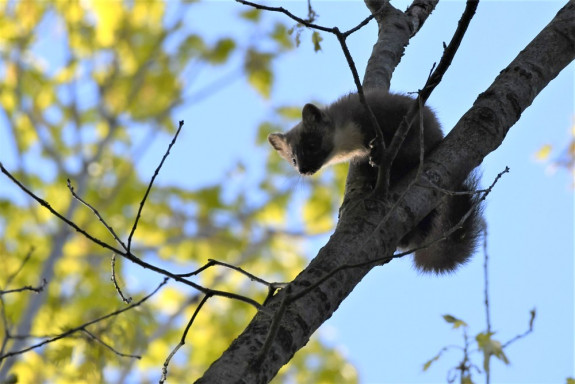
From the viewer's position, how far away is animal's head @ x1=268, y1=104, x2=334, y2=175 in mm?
4734

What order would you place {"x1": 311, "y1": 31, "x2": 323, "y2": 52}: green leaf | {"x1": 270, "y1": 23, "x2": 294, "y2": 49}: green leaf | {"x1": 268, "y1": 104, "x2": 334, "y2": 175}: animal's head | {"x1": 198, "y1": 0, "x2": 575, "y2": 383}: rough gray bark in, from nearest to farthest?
1. {"x1": 198, "y1": 0, "x2": 575, "y2": 383}: rough gray bark
2. {"x1": 311, "y1": 31, "x2": 323, "y2": 52}: green leaf
3. {"x1": 268, "y1": 104, "x2": 334, "y2": 175}: animal's head
4. {"x1": 270, "y1": 23, "x2": 294, "y2": 49}: green leaf

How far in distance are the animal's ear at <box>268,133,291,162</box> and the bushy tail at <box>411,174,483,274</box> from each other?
1536 mm

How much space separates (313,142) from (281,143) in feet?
1.95

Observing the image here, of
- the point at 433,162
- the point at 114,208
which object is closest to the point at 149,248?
the point at 114,208

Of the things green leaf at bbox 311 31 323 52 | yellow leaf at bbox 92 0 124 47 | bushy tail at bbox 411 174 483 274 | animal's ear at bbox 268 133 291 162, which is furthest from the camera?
yellow leaf at bbox 92 0 124 47

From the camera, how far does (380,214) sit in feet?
8.02

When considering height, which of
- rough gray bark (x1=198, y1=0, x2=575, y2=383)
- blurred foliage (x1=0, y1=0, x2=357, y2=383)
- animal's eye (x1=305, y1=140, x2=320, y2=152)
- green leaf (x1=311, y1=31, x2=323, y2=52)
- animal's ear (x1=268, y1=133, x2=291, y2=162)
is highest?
blurred foliage (x1=0, y1=0, x2=357, y2=383)

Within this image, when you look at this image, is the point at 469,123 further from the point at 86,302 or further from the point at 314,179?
the point at 314,179

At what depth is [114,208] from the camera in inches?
335

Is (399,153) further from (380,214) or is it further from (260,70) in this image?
(260,70)

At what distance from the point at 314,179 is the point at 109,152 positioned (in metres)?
2.89

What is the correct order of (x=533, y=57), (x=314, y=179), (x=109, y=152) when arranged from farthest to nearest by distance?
1. (x=314, y=179)
2. (x=109, y=152)
3. (x=533, y=57)

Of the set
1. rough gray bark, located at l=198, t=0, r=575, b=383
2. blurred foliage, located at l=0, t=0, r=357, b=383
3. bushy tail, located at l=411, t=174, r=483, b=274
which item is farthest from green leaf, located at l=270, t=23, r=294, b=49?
rough gray bark, located at l=198, t=0, r=575, b=383

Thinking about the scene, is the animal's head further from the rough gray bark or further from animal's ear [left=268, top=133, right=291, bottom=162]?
the rough gray bark
